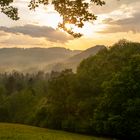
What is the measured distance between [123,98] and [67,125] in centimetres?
2068

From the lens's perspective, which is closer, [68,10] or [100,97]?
[68,10]

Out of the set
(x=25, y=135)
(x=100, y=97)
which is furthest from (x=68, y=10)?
(x=100, y=97)

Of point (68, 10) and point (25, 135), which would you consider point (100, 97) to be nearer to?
point (25, 135)

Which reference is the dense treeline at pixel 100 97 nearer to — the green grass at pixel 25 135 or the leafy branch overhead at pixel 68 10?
the green grass at pixel 25 135

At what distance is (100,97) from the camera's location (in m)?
83.6

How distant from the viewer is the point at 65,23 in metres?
26.1

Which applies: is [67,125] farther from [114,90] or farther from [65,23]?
[65,23]

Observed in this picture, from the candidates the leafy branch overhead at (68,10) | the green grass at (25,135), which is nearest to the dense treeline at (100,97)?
the green grass at (25,135)

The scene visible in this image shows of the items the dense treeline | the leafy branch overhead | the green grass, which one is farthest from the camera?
the dense treeline

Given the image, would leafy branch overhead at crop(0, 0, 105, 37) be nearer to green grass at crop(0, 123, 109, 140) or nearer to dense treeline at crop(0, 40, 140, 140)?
green grass at crop(0, 123, 109, 140)

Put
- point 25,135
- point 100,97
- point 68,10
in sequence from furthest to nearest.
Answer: point 100,97 → point 25,135 → point 68,10

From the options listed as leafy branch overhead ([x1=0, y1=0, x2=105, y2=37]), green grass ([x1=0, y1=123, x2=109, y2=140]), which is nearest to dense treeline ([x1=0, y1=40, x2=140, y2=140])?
green grass ([x1=0, y1=123, x2=109, y2=140])

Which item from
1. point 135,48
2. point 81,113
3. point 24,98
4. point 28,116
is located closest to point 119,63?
point 135,48

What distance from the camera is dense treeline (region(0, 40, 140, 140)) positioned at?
71.3 meters
